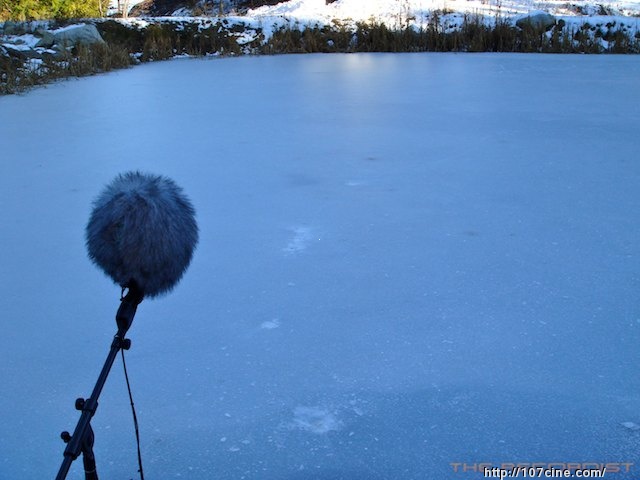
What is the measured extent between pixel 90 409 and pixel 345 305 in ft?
3.66

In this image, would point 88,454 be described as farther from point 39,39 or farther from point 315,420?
point 39,39

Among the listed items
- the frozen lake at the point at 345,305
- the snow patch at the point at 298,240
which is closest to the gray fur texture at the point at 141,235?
the frozen lake at the point at 345,305

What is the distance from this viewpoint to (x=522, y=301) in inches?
70.9

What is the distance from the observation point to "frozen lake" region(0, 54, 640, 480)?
1.29 metres

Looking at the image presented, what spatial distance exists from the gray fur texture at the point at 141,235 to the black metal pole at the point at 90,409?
26mm

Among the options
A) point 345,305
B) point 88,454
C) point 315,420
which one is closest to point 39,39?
point 345,305

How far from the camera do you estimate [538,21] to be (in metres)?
7.84

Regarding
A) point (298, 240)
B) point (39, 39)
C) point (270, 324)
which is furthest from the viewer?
point (39, 39)

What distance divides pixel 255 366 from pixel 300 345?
0.40 feet

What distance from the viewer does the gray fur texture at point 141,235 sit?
0.87 meters

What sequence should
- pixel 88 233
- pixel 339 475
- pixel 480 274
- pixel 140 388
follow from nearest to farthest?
pixel 88 233 → pixel 339 475 → pixel 140 388 → pixel 480 274

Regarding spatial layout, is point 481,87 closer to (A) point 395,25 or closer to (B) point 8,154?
(B) point 8,154

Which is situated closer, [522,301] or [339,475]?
[339,475]

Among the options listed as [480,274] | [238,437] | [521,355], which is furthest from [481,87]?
[238,437]
